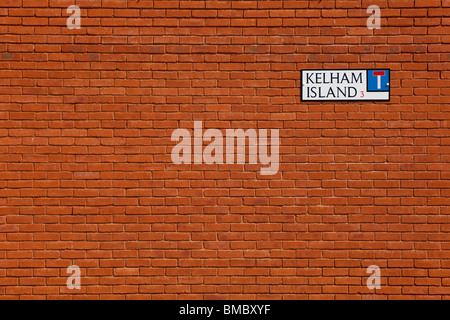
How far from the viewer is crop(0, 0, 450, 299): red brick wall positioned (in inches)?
156

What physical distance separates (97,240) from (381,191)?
271cm

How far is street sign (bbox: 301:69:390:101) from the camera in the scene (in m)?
3.99

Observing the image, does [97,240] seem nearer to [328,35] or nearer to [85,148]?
[85,148]

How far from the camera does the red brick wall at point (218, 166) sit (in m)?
3.97

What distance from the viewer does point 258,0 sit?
13.1 feet

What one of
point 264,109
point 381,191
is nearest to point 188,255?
point 264,109

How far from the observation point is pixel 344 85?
400 centimetres

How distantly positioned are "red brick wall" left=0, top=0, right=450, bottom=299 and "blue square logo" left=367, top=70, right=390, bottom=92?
0.32 ft

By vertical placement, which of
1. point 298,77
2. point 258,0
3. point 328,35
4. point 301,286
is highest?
point 258,0

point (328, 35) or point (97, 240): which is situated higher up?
point (328, 35)

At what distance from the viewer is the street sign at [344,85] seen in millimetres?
3990

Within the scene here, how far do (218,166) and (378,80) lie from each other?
1.71m

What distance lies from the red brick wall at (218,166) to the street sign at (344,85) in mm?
76

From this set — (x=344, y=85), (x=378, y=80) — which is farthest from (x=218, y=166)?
(x=378, y=80)
